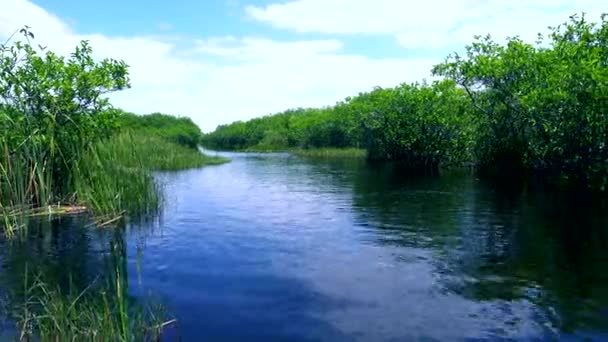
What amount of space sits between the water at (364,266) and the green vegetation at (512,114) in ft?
15.3

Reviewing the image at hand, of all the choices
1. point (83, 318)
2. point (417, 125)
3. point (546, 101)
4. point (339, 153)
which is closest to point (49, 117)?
point (83, 318)

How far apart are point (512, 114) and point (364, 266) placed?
93.1 feet

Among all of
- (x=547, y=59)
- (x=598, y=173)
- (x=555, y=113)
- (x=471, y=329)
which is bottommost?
(x=471, y=329)

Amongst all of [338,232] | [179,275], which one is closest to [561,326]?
[179,275]

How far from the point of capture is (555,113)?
99.6 feet

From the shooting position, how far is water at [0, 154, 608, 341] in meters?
10.9

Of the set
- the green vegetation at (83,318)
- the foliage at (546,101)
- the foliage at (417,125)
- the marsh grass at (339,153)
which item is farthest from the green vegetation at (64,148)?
the marsh grass at (339,153)

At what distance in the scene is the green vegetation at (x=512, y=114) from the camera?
28203mm

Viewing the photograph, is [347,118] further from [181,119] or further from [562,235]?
[562,235]

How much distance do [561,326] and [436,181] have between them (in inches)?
1169

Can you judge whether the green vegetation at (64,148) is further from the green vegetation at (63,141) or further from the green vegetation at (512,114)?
the green vegetation at (512,114)

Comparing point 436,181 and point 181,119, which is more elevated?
point 181,119

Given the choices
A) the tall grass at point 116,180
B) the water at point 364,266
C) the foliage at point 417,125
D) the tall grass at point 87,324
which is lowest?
the water at point 364,266

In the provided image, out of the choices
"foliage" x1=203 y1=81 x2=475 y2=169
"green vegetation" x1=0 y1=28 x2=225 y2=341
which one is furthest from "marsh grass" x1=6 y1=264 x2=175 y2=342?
"foliage" x1=203 y1=81 x2=475 y2=169
